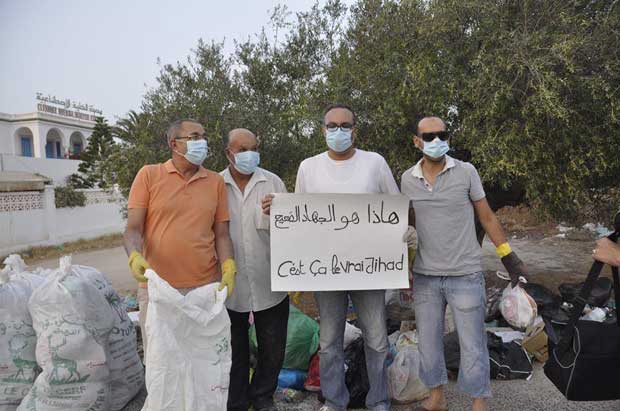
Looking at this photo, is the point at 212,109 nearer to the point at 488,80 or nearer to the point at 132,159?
the point at 132,159

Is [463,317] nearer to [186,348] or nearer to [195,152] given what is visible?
[186,348]

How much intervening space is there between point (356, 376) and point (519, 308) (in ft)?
4.18

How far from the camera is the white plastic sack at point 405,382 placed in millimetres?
3291

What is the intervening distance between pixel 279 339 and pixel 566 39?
12.9 feet

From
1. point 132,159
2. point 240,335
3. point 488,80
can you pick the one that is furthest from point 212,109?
point 240,335

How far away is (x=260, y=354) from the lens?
10.2 ft

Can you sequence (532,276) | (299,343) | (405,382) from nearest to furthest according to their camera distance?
(405,382)
(299,343)
(532,276)

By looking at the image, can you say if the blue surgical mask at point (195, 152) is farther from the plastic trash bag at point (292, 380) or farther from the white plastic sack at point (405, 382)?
the white plastic sack at point (405, 382)

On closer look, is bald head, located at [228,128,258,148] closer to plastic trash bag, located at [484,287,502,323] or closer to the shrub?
plastic trash bag, located at [484,287,502,323]

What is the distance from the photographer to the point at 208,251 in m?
2.79

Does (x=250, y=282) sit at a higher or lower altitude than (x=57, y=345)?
higher

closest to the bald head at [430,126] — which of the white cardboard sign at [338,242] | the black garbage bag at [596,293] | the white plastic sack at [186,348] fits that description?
the white cardboard sign at [338,242]

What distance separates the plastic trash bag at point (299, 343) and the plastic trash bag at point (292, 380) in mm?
66

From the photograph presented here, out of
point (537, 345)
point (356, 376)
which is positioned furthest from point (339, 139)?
point (537, 345)
